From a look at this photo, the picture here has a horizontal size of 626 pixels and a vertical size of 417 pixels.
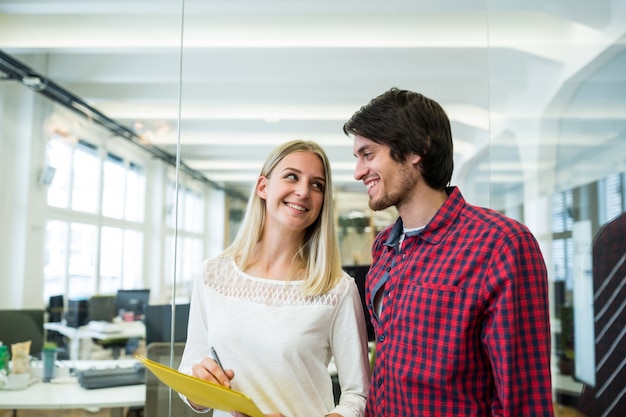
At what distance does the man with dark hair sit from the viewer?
3.82ft

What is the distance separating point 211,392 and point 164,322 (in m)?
1.74

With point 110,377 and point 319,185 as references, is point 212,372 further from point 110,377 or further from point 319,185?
point 110,377

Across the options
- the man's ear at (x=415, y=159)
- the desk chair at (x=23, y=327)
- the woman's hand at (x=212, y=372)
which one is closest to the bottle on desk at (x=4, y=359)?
the desk chair at (x=23, y=327)

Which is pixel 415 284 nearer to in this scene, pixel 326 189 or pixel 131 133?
pixel 326 189

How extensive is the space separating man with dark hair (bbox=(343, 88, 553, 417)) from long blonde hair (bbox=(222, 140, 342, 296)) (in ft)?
0.47

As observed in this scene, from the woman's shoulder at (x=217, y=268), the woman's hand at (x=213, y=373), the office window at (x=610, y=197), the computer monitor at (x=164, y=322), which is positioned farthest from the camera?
the office window at (x=610, y=197)

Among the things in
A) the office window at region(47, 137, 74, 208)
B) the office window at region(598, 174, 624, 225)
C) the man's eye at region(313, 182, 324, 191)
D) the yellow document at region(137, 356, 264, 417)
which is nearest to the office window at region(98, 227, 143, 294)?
the office window at region(47, 137, 74, 208)

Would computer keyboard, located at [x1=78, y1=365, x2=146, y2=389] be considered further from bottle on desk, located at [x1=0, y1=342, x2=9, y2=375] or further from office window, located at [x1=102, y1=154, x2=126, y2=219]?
office window, located at [x1=102, y1=154, x2=126, y2=219]

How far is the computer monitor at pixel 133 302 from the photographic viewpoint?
3.19 meters

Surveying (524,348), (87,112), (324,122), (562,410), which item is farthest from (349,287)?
(87,112)

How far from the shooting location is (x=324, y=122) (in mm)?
2688

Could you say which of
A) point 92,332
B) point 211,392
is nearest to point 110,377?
point 92,332

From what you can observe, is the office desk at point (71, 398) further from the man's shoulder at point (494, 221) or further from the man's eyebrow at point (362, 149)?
the man's shoulder at point (494, 221)

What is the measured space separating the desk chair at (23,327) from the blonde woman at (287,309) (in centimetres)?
205
